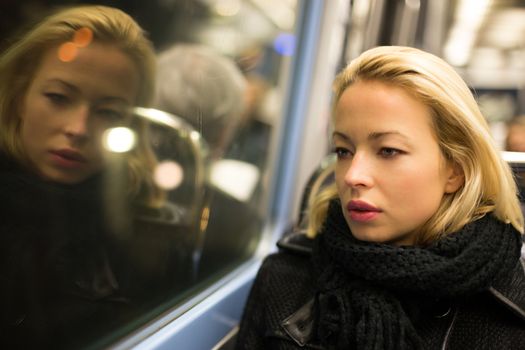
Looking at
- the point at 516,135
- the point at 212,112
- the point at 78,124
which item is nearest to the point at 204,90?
the point at 212,112

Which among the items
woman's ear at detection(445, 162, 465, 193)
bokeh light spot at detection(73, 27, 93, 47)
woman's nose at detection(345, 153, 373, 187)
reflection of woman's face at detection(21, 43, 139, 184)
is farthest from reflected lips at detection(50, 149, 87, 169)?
woman's ear at detection(445, 162, 465, 193)

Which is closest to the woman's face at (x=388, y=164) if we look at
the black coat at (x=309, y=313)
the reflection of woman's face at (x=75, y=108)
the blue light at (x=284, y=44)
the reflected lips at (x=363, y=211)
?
the reflected lips at (x=363, y=211)

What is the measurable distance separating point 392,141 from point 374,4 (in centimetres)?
178

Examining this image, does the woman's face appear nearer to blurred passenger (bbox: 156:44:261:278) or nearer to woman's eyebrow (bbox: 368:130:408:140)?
woman's eyebrow (bbox: 368:130:408:140)

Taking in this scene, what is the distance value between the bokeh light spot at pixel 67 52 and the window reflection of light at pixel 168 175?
16.6 inches

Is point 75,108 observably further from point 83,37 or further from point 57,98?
point 83,37

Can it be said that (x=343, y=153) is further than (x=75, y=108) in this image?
Yes

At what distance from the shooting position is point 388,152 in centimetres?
95

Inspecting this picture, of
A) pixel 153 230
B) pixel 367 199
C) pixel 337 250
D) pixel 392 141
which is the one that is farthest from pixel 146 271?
pixel 392 141

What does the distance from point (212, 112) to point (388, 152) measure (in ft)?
2.39

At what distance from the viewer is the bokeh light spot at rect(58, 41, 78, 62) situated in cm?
82

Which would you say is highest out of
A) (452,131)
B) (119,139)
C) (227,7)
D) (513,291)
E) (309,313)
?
(227,7)

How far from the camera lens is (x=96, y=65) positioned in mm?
902

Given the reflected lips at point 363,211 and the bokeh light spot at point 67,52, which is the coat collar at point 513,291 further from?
the bokeh light spot at point 67,52
